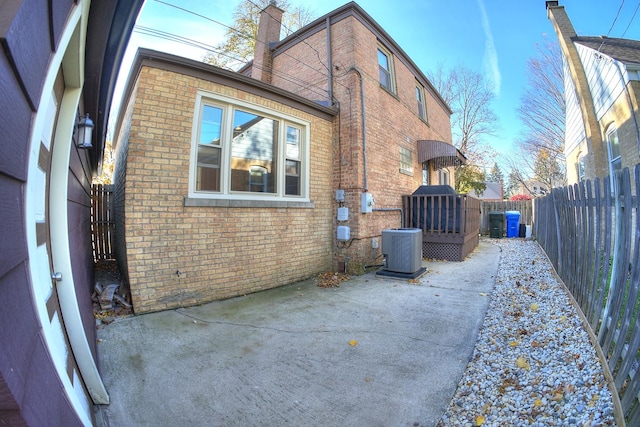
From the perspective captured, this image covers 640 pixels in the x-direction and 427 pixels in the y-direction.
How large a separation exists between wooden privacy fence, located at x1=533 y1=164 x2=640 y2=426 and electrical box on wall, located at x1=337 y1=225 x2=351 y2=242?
380 centimetres

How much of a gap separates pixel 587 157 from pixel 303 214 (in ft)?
32.4

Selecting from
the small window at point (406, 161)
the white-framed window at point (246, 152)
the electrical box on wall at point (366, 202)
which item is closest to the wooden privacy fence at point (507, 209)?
the small window at point (406, 161)

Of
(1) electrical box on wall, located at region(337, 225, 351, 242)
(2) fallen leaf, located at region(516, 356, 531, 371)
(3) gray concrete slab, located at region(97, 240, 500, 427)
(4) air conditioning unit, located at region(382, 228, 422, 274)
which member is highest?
(1) electrical box on wall, located at region(337, 225, 351, 242)

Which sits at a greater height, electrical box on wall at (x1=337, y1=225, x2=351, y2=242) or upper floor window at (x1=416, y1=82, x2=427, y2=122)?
upper floor window at (x1=416, y1=82, x2=427, y2=122)

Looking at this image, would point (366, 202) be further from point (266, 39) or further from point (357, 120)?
point (266, 39)

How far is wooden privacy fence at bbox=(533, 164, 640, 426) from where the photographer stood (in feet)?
6.63

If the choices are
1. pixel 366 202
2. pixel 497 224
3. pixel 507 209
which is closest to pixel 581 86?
pixel 497 224

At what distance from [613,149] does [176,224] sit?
459 inches

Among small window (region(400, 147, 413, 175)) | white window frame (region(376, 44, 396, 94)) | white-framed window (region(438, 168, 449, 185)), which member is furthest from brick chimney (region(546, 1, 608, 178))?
white window frame (region(376, 44, 396, 94))

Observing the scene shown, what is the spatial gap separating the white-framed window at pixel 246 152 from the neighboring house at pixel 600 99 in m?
7.72

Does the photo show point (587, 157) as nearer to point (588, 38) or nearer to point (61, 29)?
point (588, 38)

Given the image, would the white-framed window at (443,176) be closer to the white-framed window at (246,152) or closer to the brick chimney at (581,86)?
the brick chimney at (581,86)

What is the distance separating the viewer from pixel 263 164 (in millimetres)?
5719

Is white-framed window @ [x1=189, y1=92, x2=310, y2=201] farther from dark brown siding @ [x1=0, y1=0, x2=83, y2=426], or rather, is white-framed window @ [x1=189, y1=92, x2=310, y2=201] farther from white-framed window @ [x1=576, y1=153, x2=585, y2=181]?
white-framed window @ [x1=576, y1=153, x2=585, y2=181]
